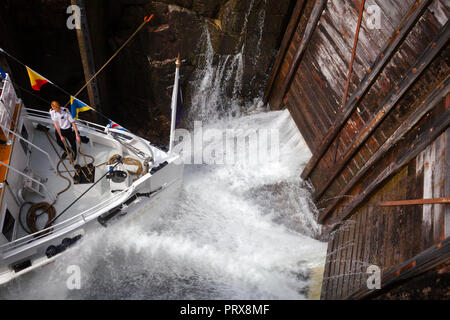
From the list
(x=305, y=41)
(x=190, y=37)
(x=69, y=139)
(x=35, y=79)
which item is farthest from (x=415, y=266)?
(x=190, y=37)

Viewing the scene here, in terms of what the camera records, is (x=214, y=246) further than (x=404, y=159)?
Yes

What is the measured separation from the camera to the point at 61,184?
239 inches

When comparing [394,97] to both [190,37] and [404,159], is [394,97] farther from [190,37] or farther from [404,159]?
[190,37]

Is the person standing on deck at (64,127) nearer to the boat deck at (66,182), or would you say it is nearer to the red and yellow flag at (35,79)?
the boat deck at (66,182)

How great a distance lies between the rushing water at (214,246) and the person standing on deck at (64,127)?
174cm

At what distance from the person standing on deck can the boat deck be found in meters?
0.29

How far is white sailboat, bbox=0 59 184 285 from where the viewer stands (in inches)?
204

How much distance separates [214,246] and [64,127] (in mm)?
3452

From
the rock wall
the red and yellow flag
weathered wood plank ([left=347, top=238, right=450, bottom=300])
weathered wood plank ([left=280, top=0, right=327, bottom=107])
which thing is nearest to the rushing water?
the rock wall

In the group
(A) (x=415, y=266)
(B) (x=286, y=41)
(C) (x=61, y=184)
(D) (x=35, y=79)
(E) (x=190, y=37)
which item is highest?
(B) (x=286, y=41)

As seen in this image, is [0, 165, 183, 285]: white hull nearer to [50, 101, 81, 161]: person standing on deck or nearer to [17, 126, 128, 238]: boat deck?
[17, 126, 128, 238]: boat deck

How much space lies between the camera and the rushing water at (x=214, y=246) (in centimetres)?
581

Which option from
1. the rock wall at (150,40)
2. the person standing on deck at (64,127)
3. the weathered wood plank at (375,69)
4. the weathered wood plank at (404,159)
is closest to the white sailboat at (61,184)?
the person standing on deck at (64,127)

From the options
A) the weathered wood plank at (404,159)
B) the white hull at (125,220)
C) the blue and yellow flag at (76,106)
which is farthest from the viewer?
the blue and yellow flag at (76,106)
